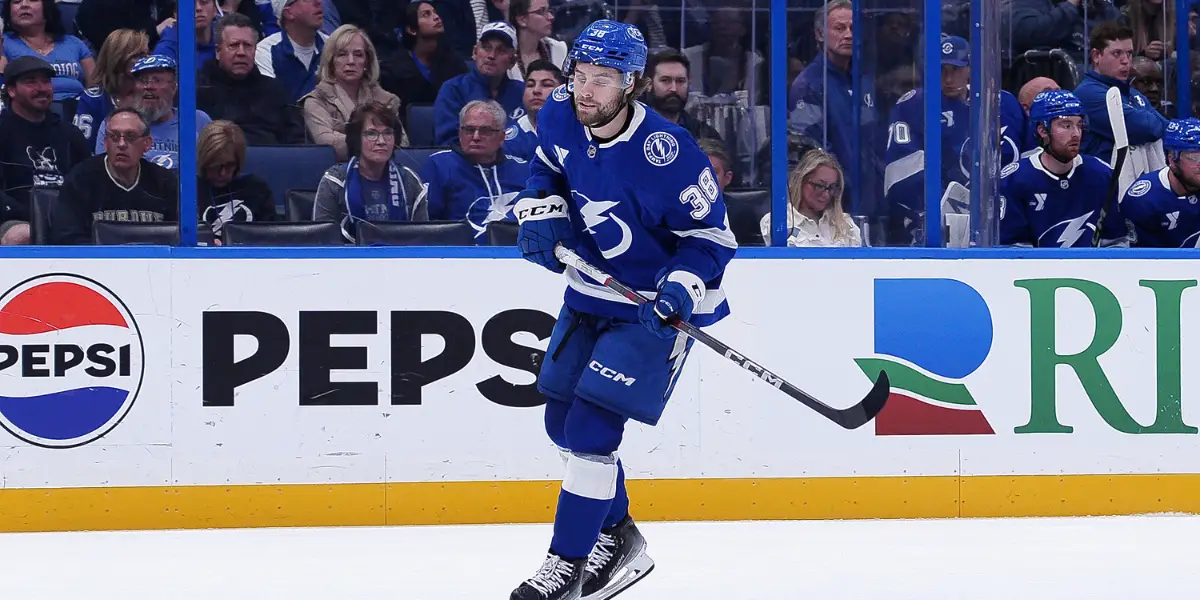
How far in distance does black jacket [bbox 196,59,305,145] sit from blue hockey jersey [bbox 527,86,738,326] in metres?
1.27

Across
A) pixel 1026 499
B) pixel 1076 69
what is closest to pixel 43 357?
pixel 1026 499

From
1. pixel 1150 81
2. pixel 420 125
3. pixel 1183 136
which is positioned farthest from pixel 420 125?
pixel 1150 81

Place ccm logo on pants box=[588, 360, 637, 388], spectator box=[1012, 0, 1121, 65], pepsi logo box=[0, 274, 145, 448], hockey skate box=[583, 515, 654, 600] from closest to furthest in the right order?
ccm logo on pants box=[588, 360, 637, 388]
hockey skate box=[583, 515, 654, 600]
pepsi logo box=[0, 274, 145, 448]
spectator box=[1012, 0, 1121, 65]

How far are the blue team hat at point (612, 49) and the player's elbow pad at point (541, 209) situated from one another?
0.28 m

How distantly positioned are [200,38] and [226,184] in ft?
1.32

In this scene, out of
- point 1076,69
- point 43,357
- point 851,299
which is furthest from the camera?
point 1076,69

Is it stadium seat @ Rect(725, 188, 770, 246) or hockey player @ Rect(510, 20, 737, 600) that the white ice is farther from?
stadium seat @ Rect(725, 188, 770, 246)

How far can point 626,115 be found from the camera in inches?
126

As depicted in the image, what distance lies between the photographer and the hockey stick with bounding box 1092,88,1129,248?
4.89 metres

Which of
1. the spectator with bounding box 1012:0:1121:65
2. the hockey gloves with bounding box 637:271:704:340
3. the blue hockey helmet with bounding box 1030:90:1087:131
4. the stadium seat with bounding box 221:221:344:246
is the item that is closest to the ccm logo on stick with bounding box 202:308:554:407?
the stadium seat with bounding box 221:221:344:246

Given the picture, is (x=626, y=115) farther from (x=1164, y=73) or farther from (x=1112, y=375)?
(x=1164, y=73)

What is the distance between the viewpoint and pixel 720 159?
443cm

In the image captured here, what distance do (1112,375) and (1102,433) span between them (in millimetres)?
169

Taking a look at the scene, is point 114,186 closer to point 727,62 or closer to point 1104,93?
point 727,62
